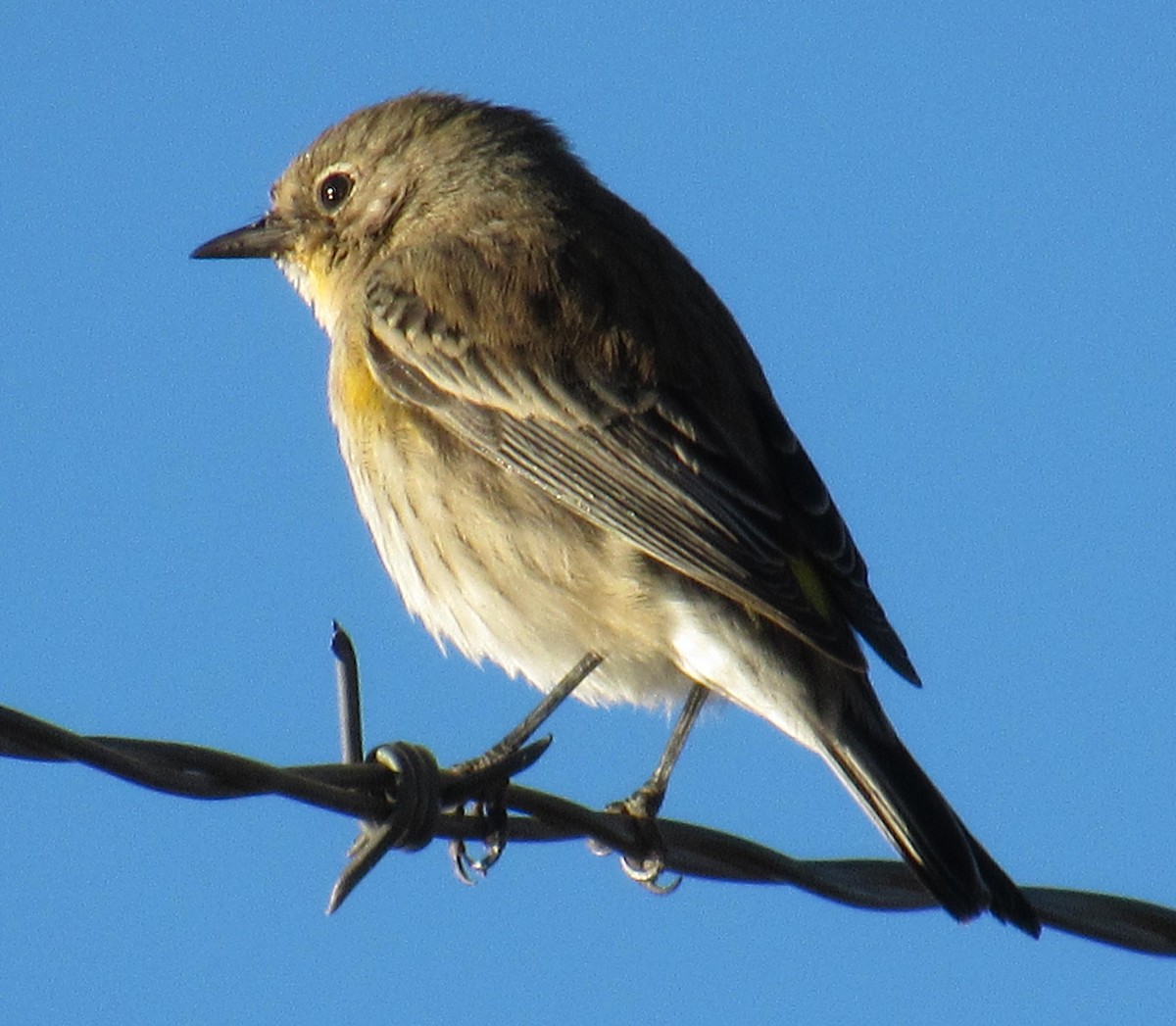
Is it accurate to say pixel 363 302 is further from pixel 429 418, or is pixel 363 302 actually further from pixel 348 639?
pixel 348 639

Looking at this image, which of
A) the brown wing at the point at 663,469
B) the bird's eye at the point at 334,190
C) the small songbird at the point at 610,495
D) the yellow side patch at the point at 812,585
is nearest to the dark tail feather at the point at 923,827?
the small songbird at the point at 610,495

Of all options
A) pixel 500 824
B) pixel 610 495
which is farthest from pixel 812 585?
pixel 500 824

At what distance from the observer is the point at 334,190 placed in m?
9.04

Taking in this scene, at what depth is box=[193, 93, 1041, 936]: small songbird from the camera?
6246mm

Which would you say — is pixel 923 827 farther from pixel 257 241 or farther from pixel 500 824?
pixel 257 241

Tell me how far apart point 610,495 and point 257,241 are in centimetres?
317

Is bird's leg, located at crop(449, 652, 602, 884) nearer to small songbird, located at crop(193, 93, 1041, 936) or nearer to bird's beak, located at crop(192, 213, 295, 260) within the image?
small songbird, located at crop(193, 93, 1041, 936)

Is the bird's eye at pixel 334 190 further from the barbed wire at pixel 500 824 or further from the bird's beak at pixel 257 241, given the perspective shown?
the barbed wire at pixel 500 824

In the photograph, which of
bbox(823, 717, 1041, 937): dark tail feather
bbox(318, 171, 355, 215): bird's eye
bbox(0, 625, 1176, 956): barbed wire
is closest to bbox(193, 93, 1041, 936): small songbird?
bbox(823, 717, 1041, 937): dark tail feather

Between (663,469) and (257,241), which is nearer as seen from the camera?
(663,469)

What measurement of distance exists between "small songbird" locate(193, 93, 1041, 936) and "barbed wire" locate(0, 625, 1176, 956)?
→ 40cm

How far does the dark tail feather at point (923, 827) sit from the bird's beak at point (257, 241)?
13.1 feet

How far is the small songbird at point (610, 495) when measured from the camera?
6246 mm

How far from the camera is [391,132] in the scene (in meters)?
9.17
